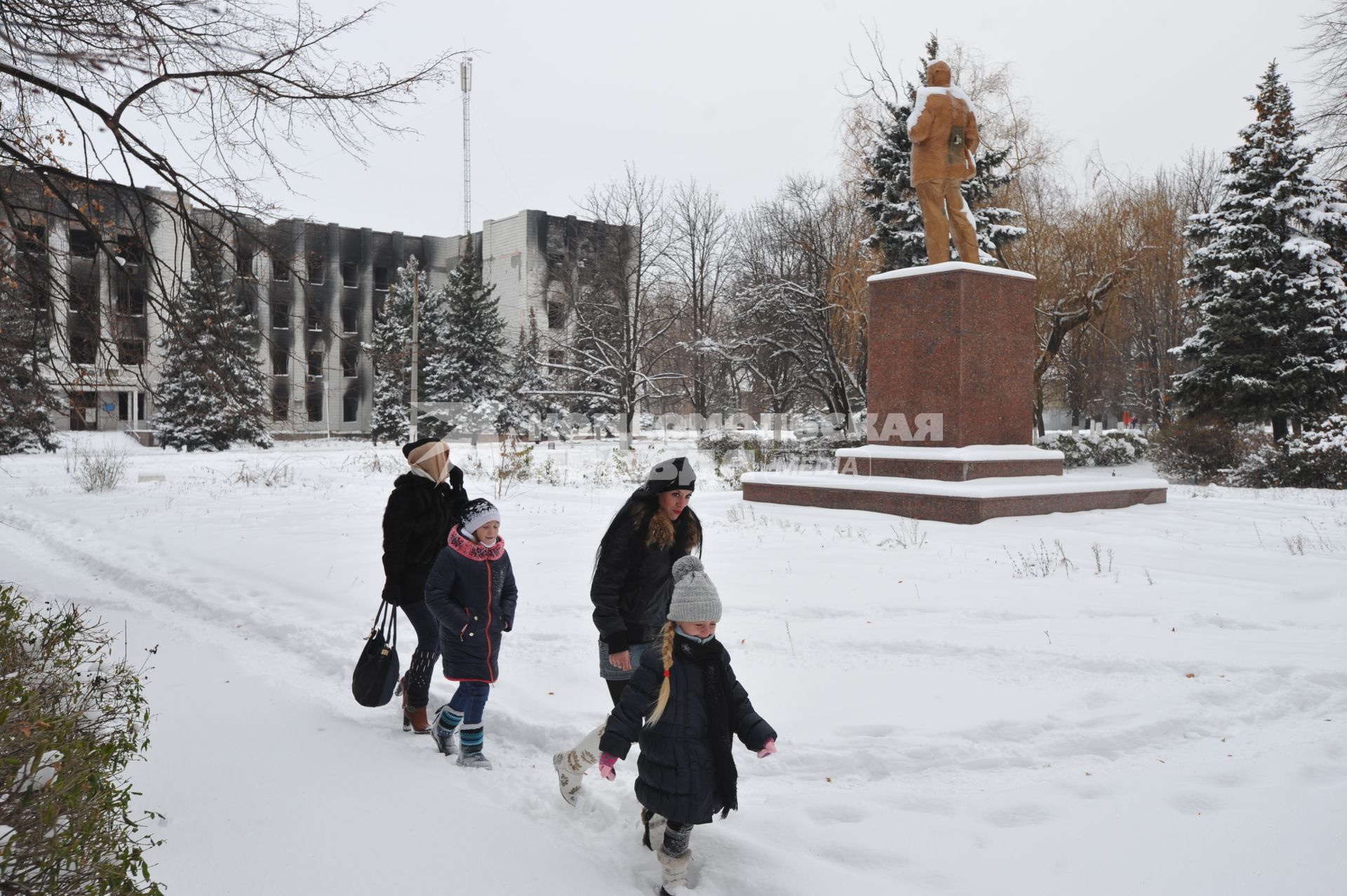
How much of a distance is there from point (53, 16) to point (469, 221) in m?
42.7

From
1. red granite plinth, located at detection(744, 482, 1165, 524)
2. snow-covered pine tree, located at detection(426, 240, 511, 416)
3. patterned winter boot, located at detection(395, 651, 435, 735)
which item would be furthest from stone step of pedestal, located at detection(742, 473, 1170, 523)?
snow-covered pine tree, located at detection(426, 240, 511, 416)

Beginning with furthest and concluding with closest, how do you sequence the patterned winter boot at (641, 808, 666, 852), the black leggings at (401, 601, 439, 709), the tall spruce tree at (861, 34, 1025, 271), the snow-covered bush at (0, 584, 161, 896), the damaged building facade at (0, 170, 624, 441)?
the tall spruce tree at (861, 34, 1025, 271) < the damaged building facade at (0, 170, 624, 441) < the black leggings at (401, 601, 439, 709) < the patterned winter boot at (641, 808, 666, 852) < the snow-covered bush at (0, 584, 161, 896)

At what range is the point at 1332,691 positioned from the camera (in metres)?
4.56

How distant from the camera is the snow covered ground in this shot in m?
3.16

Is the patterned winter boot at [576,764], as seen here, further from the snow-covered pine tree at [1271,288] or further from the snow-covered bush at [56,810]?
the snow-covered pine tree at [1271,288]

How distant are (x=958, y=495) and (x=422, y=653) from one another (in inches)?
268

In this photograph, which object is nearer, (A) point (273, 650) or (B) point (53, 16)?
(B) point (53, 16)

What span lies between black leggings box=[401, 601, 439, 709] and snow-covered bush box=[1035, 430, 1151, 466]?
20.9 meters

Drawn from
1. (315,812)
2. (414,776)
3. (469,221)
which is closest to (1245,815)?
(414,776)

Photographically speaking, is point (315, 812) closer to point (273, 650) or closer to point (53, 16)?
point (273, 650)

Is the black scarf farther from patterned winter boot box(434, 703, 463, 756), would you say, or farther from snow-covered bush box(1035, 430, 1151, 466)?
snow-covered bush box(1035, 430, 1151, 466)

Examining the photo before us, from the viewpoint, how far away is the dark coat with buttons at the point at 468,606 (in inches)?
159

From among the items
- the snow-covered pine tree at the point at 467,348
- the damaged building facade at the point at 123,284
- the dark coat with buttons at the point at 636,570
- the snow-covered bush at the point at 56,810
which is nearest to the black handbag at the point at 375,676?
the snow-covered bush at the point at 56,810

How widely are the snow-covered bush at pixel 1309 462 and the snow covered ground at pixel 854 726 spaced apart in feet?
24.1
